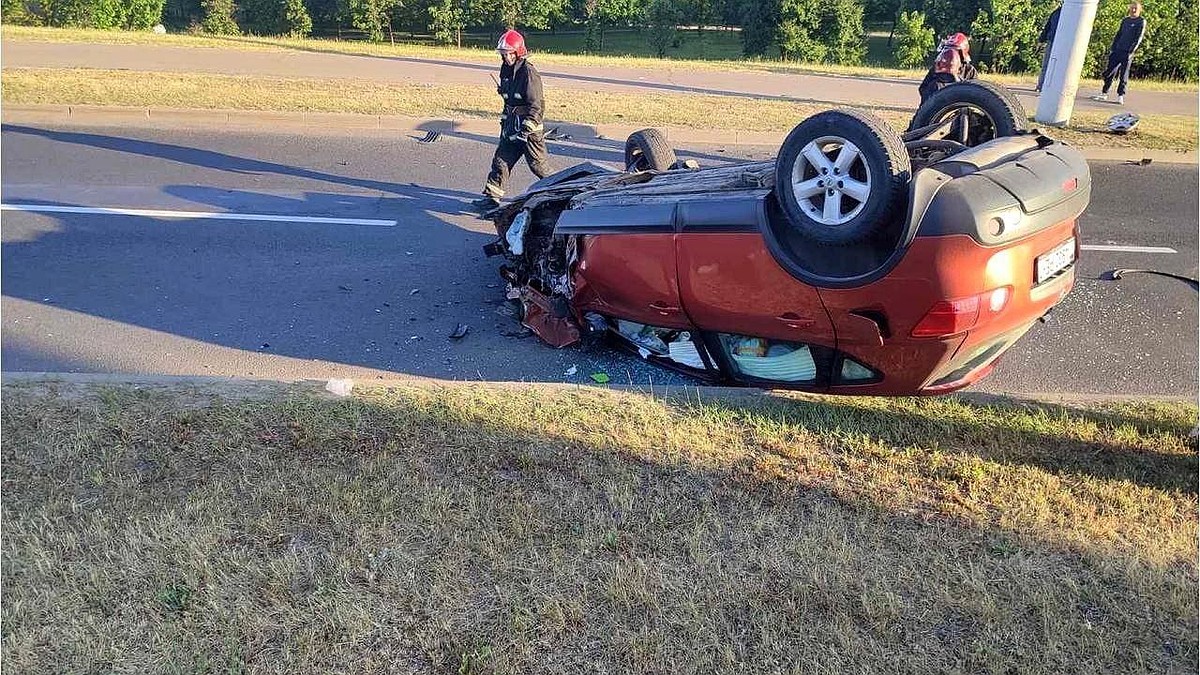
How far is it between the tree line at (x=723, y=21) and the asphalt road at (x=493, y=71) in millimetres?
5433

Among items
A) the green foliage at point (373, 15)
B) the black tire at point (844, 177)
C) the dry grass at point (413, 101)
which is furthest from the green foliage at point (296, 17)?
the black tire at point (844, 177)

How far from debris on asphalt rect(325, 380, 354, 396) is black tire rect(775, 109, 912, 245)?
228 centimetres

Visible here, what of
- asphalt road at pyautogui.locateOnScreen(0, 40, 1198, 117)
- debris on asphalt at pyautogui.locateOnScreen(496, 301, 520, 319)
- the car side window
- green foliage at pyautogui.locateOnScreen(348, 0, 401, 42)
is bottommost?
debris on asphalt at pyautogui.locateOnScreen(496, 301, 520, 319)

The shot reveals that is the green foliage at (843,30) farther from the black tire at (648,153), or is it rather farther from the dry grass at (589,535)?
the dry grass at (589,535)

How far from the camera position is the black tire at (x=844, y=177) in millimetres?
3232

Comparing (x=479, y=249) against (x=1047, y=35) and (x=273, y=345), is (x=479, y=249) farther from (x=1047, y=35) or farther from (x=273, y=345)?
(x=1047, y=35)

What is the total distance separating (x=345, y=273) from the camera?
610 centimetres

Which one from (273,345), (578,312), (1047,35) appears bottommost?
(273,345)

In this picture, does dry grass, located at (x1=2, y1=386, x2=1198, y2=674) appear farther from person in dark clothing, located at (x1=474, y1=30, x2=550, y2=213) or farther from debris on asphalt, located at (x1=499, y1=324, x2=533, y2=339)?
person in dark clothing, located at (x1=474, y1=30, x2=550, y2=213)

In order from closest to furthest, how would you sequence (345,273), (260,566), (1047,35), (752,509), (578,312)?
(260,566)
(752,509)
(578,312)
(345,273)
(1047,35)

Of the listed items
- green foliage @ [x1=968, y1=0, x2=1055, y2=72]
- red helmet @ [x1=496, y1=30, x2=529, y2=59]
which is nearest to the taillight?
red helmet @ [x1=496, y1=30, x2=529, y2=59]

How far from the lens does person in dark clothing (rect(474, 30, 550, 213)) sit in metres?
7.78

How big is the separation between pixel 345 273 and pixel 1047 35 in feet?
41.1

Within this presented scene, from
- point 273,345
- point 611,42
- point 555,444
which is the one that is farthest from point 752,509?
point 611,42
